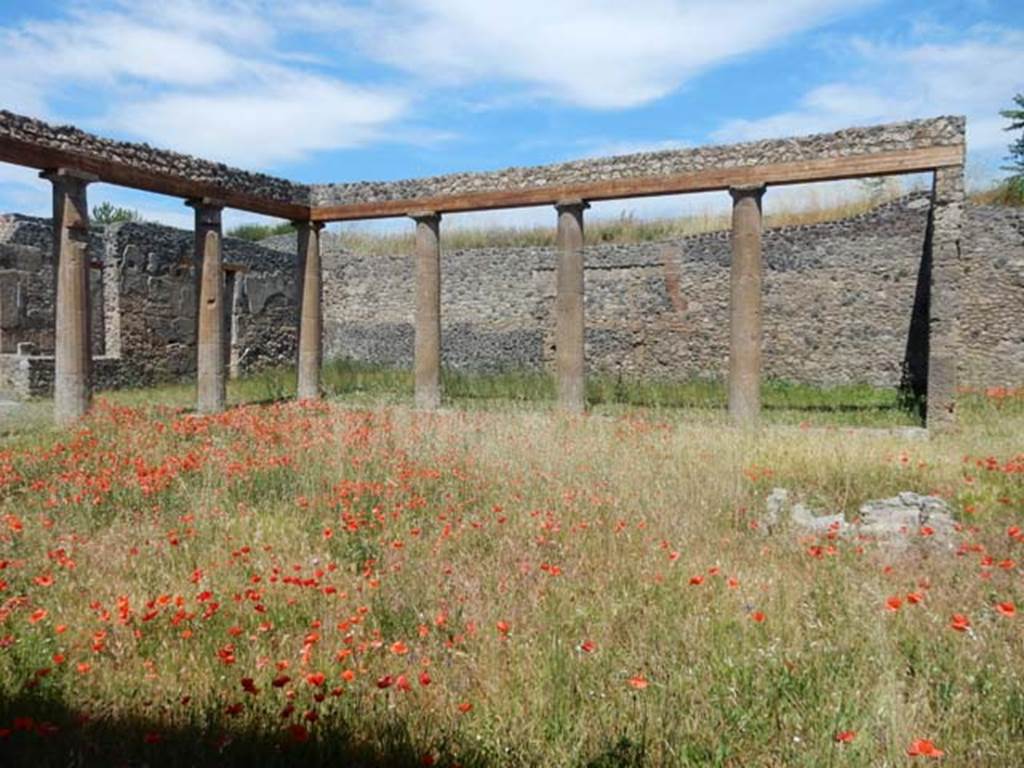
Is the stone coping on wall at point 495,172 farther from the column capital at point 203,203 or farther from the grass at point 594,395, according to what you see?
the grass at point 594,395

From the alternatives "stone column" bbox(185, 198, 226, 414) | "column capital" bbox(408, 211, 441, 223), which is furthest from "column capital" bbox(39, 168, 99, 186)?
"column capital" bbox(408, 211, 441, 223)

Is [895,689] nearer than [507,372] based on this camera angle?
Yes

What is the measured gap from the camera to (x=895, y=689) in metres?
3.45

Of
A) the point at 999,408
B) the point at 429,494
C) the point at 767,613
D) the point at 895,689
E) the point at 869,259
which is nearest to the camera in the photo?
the point at 895,689

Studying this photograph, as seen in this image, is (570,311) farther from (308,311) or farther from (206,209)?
(206,209)

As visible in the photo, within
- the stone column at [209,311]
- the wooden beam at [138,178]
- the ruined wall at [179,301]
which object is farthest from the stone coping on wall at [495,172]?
the ruined wall at [179,301]

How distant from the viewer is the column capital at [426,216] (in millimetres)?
16203

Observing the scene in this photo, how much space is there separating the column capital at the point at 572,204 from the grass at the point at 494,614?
724 centimetres

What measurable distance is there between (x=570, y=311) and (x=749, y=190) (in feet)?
11.9

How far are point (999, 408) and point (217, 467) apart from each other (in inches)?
526

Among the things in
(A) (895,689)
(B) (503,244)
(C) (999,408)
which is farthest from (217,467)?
(B) (503,244)

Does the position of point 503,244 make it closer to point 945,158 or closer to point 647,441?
point 945,158

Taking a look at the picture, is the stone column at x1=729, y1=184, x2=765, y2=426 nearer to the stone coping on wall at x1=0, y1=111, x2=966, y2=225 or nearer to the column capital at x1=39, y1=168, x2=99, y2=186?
the stone coping on wall at x1=0, y1=111, x2=966, y2=225

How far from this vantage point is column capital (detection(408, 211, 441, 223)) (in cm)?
1620
